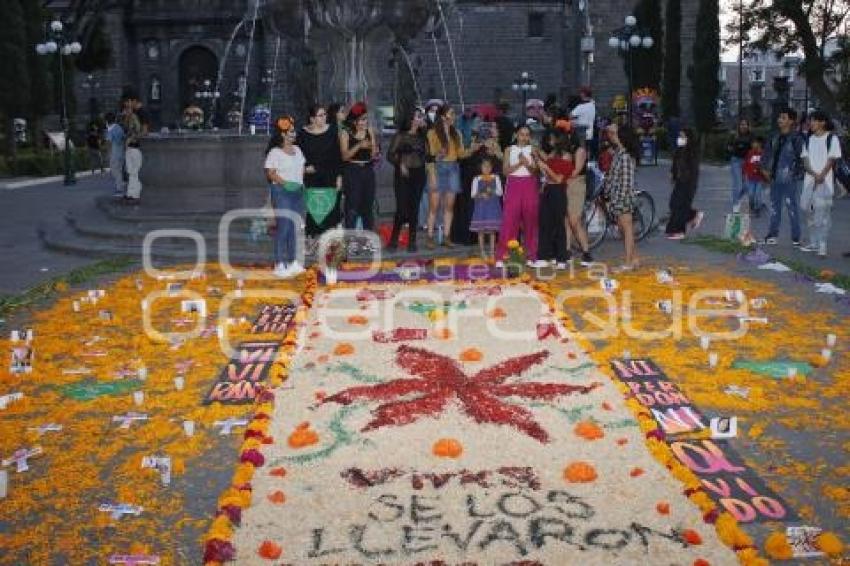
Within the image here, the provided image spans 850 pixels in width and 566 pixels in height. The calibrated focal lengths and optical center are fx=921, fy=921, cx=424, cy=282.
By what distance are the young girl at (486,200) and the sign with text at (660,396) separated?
4820mm

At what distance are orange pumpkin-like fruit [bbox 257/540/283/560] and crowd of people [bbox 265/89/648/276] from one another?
7.27 metres

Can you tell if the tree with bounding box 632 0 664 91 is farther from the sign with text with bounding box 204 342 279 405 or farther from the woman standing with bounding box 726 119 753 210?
the sign with text with bounding box 204 342 279 405

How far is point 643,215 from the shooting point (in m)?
14.7

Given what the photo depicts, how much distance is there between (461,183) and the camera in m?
13.2

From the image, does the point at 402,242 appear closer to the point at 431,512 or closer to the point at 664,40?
the point at 431,512

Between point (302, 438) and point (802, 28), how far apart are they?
3400cm

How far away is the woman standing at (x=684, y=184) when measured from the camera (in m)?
14.3

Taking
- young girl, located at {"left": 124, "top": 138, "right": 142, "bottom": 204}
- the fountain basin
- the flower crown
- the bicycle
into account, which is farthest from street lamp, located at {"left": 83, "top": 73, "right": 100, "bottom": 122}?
the flower crown

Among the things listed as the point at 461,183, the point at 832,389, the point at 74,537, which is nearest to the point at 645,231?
the point at 461,183

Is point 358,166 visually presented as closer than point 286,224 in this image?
No

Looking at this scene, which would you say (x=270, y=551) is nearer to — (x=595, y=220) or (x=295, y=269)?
(x=295, y=269)

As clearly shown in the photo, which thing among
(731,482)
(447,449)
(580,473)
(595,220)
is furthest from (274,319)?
(595,220)

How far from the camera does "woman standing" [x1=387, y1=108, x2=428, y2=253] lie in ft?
40.8

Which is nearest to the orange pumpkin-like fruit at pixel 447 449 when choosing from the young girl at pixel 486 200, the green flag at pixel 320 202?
the green flag at pixel 320 202
